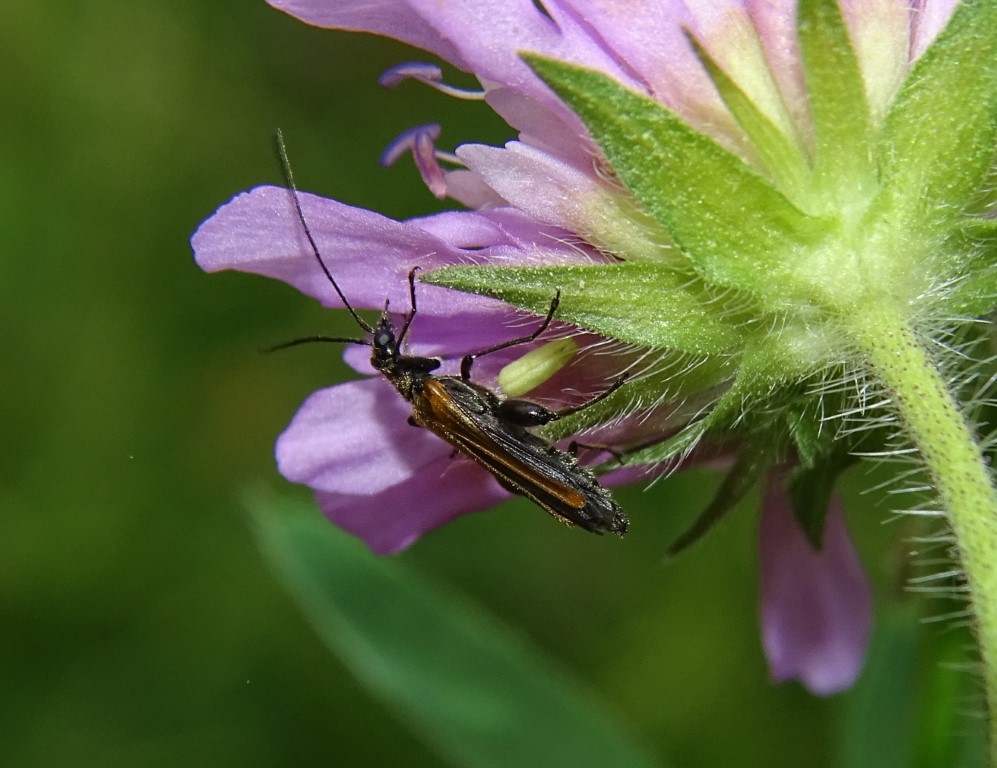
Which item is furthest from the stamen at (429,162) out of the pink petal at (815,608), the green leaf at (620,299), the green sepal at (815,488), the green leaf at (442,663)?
the green leaf at (442,663)

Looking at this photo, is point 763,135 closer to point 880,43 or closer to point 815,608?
point 880,43

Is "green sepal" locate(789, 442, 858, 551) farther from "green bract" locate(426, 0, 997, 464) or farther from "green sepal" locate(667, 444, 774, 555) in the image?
"green bract" locate(426, 0, 997, 464)

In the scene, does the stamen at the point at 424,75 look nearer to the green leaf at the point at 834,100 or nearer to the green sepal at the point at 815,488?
the green leaf at the point at 834,100

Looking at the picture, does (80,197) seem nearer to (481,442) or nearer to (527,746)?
(527,746)

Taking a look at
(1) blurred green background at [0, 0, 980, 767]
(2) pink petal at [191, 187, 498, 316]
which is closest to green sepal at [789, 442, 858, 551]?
(2) pink petal at [191, 187, 498, 316]

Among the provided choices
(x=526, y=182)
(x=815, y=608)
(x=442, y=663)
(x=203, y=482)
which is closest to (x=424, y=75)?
(x=526, y=182)
